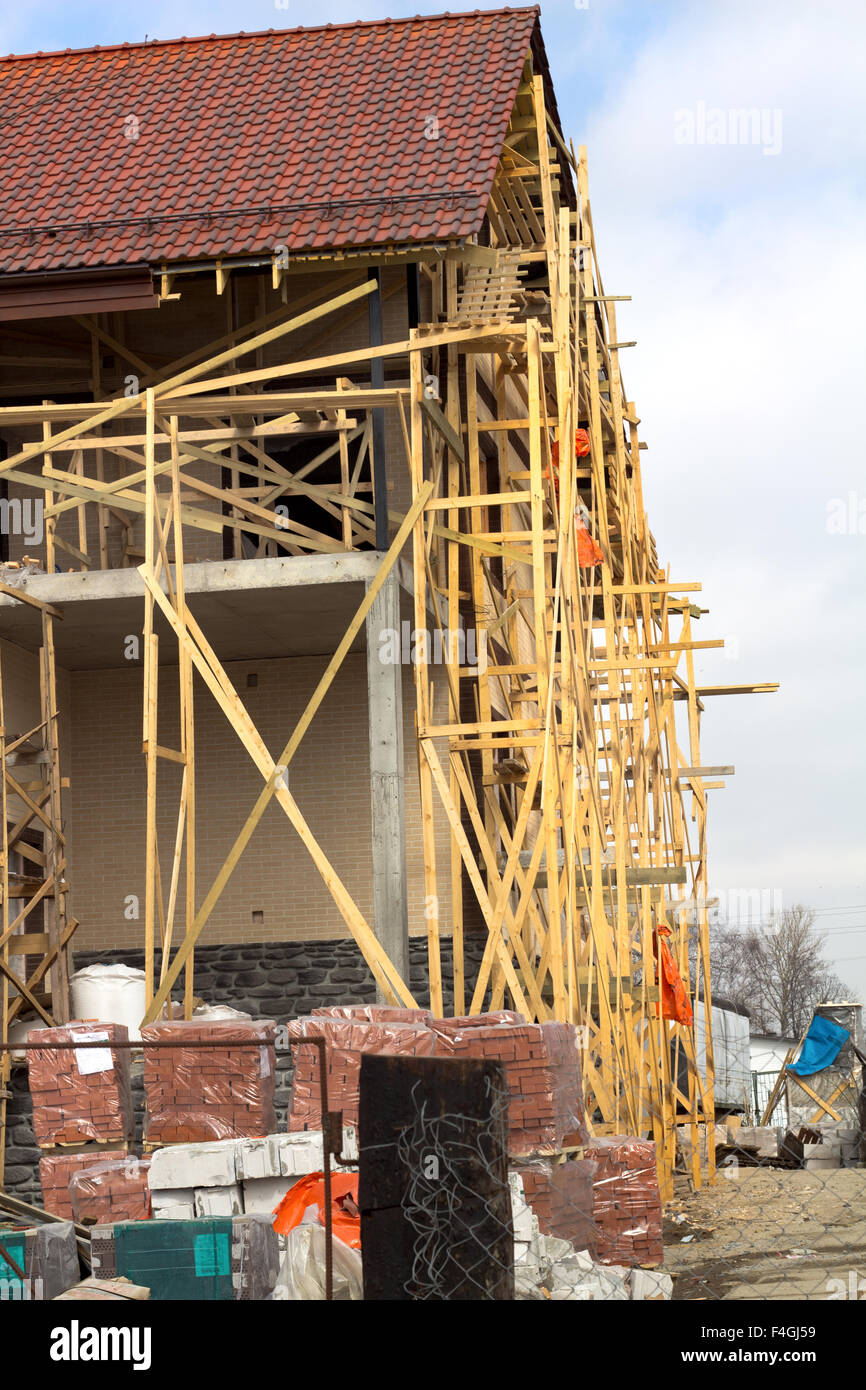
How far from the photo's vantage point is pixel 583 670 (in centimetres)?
1562

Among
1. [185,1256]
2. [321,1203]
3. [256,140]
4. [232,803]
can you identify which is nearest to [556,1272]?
[321,1203]

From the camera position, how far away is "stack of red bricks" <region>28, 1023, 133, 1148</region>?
11.6 metres

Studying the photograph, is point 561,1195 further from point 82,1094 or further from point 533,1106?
point 82,1094

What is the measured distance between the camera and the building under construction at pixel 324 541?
14156 millimetres

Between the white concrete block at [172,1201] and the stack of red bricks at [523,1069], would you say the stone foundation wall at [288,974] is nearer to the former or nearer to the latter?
the stack of red bricks at [523,1069]

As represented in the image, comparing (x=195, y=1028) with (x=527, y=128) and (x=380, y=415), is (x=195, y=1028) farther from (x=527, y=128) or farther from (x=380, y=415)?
(x=527, y=128)

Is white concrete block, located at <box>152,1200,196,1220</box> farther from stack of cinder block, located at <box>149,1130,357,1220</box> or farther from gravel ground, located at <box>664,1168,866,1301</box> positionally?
gravel ground, located at <box>664,1168,866,1301</box>

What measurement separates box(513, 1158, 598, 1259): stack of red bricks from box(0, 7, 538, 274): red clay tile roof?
8467 mm

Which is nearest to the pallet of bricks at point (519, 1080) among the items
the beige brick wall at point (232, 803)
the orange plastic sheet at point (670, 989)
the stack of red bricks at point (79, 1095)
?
the stack of red bricks at point (79, 1095)

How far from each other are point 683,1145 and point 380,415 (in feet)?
38.6

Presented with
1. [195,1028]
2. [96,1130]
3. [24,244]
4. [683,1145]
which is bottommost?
[683,1145]

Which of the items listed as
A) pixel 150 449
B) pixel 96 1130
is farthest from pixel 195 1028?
pixel 150 449

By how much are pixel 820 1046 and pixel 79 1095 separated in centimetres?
1880

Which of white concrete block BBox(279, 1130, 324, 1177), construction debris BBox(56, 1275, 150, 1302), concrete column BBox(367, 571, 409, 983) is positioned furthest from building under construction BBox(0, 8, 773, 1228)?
construction debris BBox(56, 1275, 150, 1302)
